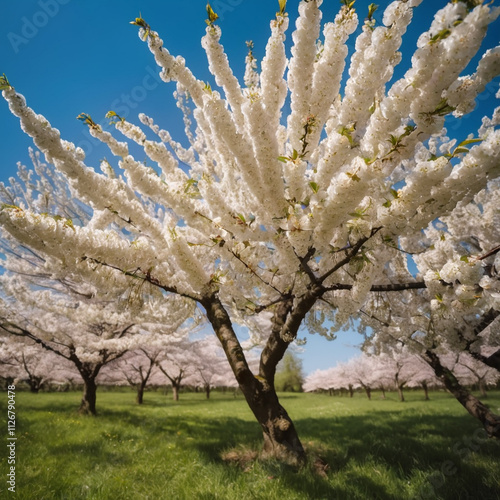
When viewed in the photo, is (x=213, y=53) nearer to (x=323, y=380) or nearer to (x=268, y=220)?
(x=268, y=220)

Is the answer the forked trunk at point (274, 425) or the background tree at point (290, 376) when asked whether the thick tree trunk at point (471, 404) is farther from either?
the background tree at point (290, 376)

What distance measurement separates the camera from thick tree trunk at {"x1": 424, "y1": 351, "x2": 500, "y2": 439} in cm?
613

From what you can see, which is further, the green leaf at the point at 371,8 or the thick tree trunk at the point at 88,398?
the thick tree trunk at the point at 88,398

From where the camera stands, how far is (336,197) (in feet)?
5.75

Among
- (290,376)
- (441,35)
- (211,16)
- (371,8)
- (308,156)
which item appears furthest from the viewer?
(290,376)

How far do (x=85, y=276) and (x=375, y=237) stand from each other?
2935mm

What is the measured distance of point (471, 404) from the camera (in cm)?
639

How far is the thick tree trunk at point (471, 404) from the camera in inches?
241

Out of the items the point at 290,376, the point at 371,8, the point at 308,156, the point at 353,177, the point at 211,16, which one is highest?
the point at 211,16

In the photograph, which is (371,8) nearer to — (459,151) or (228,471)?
(459,151)

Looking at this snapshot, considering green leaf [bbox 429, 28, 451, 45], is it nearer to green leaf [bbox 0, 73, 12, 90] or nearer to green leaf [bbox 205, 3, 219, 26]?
green leaf [bbox 205, 3, 219, 26]

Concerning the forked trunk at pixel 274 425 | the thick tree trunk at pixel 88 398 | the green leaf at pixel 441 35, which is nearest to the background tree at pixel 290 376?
the thick tree trunk at pixel 88 398

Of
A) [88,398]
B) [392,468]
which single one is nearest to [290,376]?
[88,398]

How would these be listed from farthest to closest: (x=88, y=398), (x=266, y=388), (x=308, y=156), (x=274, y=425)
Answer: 1. (x=88, y=398)
2. (x=266, y=388)
3. (x=274, y=425)
4. (x=308, y=156)
